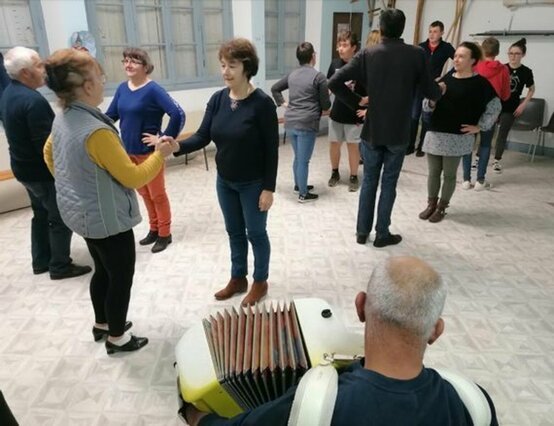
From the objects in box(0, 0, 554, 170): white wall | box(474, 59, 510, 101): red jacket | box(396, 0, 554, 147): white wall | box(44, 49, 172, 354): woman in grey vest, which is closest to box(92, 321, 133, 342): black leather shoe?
box(44, 49, 172, 354): woman in grey vest

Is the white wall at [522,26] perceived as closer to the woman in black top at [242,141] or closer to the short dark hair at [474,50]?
the short dark hair at [474,50]

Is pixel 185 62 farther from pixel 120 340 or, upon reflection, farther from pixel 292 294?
pixel 120 340

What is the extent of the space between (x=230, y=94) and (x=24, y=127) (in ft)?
3.92

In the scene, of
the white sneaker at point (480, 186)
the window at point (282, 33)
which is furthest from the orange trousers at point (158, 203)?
the window at point (282, 33)

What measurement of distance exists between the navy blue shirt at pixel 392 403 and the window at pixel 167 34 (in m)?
4.74

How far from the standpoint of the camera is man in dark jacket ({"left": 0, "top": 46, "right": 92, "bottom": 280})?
2271mm

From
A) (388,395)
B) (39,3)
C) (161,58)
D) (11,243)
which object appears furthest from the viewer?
(161,58)

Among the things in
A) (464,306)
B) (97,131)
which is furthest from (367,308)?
(464,306)

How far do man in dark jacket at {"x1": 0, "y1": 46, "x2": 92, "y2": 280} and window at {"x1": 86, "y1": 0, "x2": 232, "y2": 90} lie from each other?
8.32ft

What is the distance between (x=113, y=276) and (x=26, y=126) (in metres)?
1.11

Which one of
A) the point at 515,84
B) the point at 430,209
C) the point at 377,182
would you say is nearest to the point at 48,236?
the point at 377,182

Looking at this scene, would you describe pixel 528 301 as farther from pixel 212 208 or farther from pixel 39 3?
pixel 39 3

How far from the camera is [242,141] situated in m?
2.03

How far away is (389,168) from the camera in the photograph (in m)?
2.92
